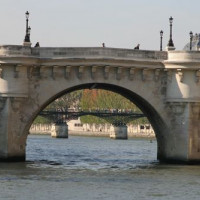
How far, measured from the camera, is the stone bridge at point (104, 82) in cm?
6850

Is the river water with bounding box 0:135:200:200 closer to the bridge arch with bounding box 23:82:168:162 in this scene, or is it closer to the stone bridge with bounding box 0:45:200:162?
the stone bridge with bounding box 0:45:200:162

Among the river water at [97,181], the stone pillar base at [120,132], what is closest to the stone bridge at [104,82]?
the river water at [97,181]

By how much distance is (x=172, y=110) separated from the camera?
71.2 metres

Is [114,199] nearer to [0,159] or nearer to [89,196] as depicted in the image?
[89,196]

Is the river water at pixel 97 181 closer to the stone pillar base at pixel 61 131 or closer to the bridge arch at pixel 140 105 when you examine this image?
the bridge arch at pixel 140 105

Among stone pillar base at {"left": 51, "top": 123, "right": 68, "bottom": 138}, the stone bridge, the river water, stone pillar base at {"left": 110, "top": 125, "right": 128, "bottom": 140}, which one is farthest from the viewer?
stone pillar base at {"left": 51, "top": 123, "right": 68, "bottom": 138}

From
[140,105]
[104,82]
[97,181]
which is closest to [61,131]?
[140,105]

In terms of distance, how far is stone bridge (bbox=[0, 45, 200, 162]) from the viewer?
68500mm

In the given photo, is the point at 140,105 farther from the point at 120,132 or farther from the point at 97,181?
the point at 120,132

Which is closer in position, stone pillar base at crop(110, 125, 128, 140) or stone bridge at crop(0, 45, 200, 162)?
stone bridge at crop(0, 45, 200, 162)

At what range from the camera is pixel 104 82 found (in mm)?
70312

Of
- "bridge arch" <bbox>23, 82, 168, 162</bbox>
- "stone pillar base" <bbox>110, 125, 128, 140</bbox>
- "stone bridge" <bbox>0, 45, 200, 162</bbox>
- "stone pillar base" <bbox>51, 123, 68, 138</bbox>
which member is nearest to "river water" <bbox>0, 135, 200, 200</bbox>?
"stone bridge" <bbox>0, 45, 200, 162</bbox>

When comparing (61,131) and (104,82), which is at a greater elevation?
(104,82)

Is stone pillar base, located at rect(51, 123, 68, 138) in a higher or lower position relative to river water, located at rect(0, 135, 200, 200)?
higher
